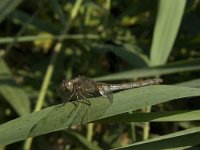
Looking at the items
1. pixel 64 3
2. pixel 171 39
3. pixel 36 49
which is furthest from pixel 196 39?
pixel 36 49

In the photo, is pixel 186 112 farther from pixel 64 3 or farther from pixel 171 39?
pixel 64 3

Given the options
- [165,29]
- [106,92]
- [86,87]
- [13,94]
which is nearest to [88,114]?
[106,92]

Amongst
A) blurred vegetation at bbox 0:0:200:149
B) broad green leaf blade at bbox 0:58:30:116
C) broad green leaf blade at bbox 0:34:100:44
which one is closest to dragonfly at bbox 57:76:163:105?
blurred vegetation at bbox 0:0:200:149

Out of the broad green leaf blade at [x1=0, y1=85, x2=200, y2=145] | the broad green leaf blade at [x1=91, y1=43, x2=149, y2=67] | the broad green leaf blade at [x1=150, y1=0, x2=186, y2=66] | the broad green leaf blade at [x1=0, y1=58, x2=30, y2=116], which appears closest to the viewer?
the broad green leaf blade at [x1=0, y1=85, x2=200, y2=145]

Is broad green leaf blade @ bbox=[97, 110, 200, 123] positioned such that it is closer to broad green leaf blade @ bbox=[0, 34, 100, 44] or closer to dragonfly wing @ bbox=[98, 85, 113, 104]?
dragonfly wing @ bbox=[98, 85, 113, 104]

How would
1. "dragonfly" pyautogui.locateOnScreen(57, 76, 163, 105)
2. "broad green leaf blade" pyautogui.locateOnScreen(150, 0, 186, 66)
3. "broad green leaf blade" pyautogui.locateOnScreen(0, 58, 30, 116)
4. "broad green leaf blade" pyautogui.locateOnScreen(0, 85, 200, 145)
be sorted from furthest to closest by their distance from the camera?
"broad green leaf blade" pyautogui.locateOnScreen(0, 58, 30, 116)
"broad green leaf blade" pyautogui.locateOnScreen(150, 0, 186, 66)
"dragonfly" pyautogui.locateOnScreen(57, 76, 163, 105)
"broad green leaf blade" pyautogui.locateOnScreen(0, 85, 200, 145)

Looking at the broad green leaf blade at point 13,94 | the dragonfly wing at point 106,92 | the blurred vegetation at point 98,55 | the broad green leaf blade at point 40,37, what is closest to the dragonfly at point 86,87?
the dragonfly wing at point 106,92

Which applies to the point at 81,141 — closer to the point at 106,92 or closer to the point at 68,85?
the point at 68,85

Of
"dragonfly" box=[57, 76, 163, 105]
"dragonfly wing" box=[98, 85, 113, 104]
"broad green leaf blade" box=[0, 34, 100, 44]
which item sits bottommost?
"dragonfly wing" box=[98, 85, 113, 104]
